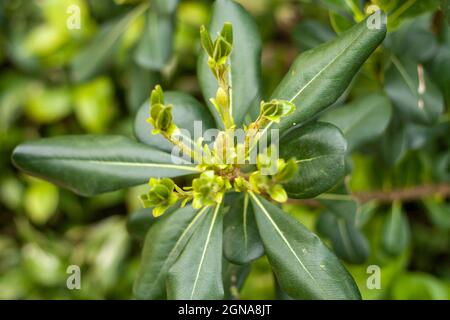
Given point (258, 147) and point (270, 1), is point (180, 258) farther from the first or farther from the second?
point (270, 1)

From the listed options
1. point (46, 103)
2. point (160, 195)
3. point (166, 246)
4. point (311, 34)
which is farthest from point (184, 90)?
point (160, 195)

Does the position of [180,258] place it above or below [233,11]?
below

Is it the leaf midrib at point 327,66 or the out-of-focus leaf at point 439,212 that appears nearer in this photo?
the leaf midrib at point 327,66

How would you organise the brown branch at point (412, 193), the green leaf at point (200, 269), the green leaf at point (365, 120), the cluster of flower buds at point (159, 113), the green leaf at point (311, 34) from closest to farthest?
the cluster of flower buds at point (159, 113), the green leaf at point (200, 269), the green leaf at point (365, 120), the green leaf at point (311, 34), the brown branch at point (412, 193)

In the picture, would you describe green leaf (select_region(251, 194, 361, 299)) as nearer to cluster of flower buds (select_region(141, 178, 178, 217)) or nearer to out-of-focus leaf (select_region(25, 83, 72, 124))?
cluster of flower buds (select_region(141, 178, 178, 217))

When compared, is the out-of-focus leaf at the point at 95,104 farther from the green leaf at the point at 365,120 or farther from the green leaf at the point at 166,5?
the green leaf at the point at 365,120

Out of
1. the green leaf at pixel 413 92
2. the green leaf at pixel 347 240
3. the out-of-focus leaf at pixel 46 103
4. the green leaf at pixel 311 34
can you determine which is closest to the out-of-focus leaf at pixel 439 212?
the green leaf at pixel 347 240

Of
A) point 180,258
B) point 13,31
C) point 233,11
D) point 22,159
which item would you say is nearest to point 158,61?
point 233,11
